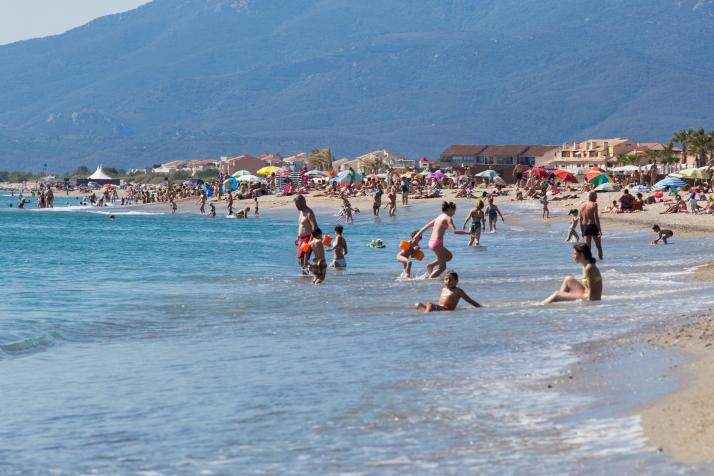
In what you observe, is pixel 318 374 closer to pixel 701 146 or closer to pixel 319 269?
pixel 319 269

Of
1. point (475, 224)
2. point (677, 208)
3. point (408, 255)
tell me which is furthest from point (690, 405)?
point (677, 208)

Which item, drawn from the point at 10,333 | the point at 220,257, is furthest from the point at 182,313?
the point at 220,257

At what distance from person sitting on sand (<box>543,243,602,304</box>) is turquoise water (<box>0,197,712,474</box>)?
249mm

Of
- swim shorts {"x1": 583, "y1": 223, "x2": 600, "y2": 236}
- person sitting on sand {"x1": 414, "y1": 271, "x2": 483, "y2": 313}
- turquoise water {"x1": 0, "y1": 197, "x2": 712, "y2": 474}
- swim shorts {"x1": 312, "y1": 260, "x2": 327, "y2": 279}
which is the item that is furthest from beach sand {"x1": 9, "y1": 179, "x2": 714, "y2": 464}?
swim shorts {"x1": 312, "y1": 260, "x2": 327, "y2": 279}

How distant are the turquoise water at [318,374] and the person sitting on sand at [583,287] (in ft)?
0.82

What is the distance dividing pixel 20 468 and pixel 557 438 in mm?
3101

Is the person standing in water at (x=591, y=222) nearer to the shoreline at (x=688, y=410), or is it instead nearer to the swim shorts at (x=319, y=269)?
the swim shorts at (x=319, y=269)

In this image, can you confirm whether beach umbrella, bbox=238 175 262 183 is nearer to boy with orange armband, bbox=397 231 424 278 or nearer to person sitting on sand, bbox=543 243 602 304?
boy with orange armband, bbox=397 231 424 278

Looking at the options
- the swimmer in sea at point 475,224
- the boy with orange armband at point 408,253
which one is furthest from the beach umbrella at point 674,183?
the boy with orange armband at point 408,253

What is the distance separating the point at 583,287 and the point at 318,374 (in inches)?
187

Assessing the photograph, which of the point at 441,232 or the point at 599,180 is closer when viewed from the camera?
the point at 441,232

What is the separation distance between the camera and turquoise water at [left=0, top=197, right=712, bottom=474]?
6.99 meters

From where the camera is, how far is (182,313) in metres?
15.0

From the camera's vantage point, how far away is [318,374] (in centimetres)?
959
